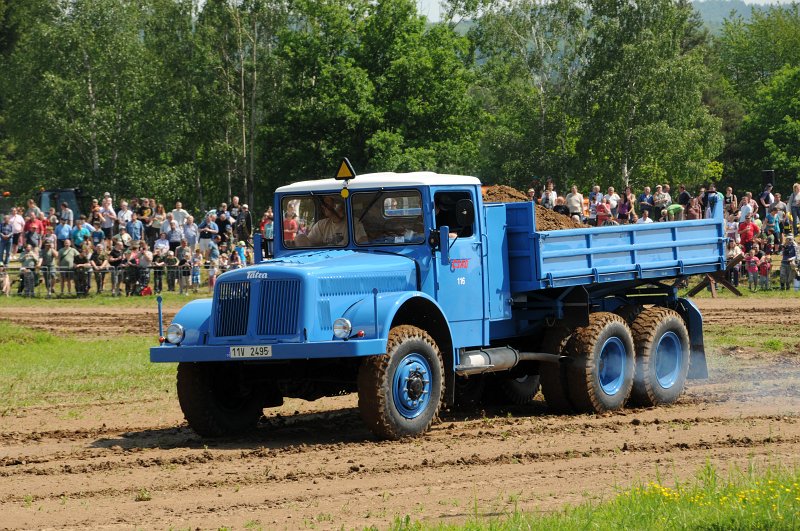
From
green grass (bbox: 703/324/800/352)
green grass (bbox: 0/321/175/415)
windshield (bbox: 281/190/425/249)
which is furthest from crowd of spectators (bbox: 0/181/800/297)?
windshield (bbox: 281/190/425/249)

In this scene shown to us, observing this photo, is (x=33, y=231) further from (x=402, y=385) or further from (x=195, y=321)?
(x=402, y=385)

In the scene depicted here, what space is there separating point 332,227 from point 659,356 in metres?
4.36

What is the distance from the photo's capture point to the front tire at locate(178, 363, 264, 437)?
1195 cm

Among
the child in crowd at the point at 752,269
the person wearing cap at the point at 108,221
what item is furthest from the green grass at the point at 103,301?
the child in crowd at the point at 752,269

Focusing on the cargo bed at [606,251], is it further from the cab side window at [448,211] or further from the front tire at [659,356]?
the cab side window at [448,211]

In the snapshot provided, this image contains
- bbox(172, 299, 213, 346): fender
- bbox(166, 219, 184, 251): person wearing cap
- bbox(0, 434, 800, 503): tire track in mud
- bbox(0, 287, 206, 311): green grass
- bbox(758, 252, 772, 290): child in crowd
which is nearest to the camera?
bbox(0, 434, 800, 503): tire track in mud

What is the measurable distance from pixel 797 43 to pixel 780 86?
61.4 ft

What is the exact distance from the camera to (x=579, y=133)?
175ft

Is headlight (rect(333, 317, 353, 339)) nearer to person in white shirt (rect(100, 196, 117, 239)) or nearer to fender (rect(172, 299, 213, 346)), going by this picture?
fender (rect(172, 299, 213, 346))

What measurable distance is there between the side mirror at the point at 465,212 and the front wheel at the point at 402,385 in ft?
3.90

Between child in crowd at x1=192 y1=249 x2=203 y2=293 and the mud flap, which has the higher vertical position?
child in crowd at x1=192 y1=249 x2=203 y2=293

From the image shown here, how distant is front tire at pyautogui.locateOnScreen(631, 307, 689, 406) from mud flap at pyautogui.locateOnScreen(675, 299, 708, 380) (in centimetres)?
38

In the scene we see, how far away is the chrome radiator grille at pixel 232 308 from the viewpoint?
37.4 feet

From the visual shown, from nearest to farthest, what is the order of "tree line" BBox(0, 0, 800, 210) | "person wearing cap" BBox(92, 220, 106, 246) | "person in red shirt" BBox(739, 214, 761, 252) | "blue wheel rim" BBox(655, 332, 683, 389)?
"blue wheel rim" BBox(655, 332, 683, 389)
"person in red shirt" BBox(739, 214, 761, 252)
"person wearing cap" BBox(92, 220, 106, 246)
"tree line" BBox(0, 0, 800, 210)
